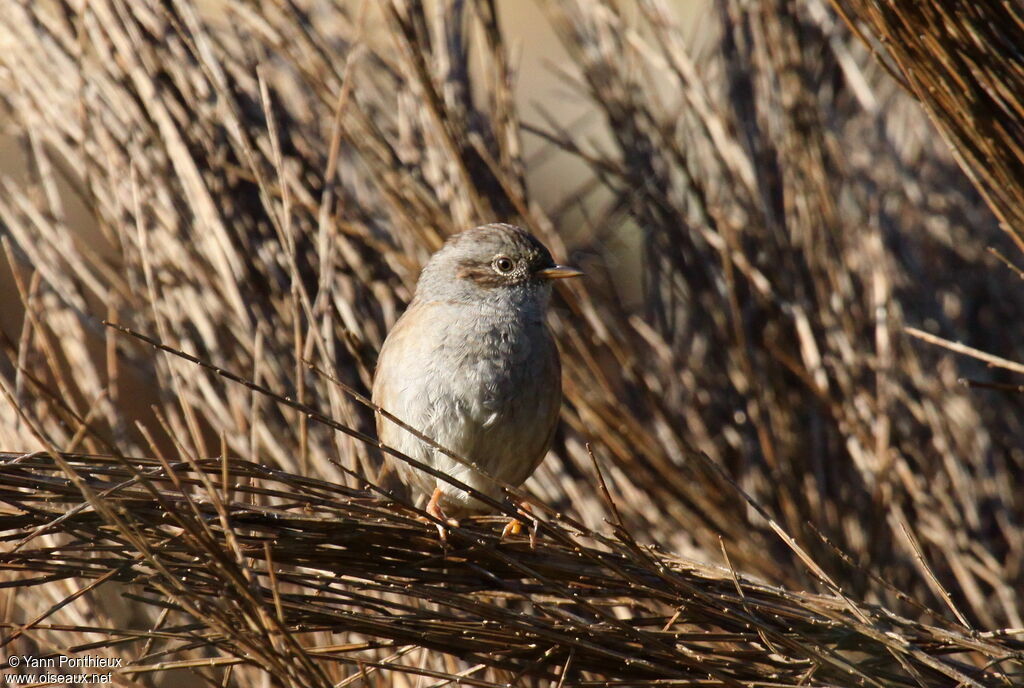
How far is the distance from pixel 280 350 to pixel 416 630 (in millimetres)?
1160

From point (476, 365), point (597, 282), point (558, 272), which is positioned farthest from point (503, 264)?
point (597, 282)

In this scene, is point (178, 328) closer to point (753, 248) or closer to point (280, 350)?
point (280, 350)

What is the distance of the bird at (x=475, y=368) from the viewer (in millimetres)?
2541

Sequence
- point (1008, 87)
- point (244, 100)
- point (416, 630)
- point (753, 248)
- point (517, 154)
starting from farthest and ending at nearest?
point (753, 248)
point (517, 154)
point (244, 100)
point (1008, 87)
point (416, 630)

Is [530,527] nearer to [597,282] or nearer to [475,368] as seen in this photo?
[475,368]

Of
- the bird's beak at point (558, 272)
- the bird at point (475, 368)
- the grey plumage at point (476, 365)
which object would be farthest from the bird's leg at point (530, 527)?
the bird's beak at point (558, 272)

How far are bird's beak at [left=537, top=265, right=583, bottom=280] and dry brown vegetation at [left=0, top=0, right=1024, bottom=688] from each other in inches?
13.2

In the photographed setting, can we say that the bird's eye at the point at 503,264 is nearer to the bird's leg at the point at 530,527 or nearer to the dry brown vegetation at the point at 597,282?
the dry brown vegetation at the point at 597,282

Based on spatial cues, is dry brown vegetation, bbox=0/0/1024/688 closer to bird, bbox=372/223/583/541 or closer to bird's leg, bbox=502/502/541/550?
bird's leg, bbox=502/502/541/550

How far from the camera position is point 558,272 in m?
2.74

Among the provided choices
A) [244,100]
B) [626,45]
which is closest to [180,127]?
[244,100]

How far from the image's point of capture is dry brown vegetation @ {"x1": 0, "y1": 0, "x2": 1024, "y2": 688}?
209 centimetres

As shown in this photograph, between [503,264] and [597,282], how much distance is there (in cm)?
64

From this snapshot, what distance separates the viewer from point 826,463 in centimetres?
326
